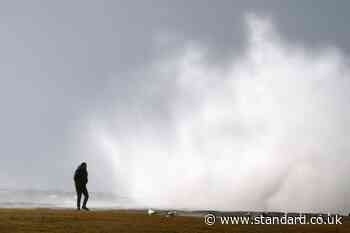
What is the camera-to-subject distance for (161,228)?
33562mm

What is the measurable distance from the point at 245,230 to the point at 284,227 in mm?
2771

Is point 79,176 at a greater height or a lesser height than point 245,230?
greater

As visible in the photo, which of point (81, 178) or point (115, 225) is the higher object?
point (81, 178)

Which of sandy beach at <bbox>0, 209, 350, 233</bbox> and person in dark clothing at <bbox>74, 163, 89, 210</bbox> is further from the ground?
person in dark clothing at <bbox>74, 163, 89, 210</bbox>

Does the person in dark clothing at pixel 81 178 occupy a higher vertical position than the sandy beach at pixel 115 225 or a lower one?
higher

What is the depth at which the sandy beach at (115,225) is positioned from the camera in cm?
3200

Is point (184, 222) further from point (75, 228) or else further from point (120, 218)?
point (75, 228)

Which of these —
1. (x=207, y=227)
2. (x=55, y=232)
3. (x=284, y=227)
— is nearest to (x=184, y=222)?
(x=207, y=227)

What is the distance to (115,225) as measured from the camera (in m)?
33.8

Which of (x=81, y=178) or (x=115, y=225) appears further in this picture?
(x=81, y=178)

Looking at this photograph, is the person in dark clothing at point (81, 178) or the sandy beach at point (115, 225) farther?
the person in dark clothing at point (81, 178)

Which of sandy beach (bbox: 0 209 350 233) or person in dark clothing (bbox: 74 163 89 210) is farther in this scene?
person in dark clothing (bbox: 74 163 89 210)

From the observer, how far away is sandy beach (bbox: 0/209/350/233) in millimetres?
32000

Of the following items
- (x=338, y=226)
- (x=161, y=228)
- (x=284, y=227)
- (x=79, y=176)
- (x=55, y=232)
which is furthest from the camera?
(x=79, y=176)
